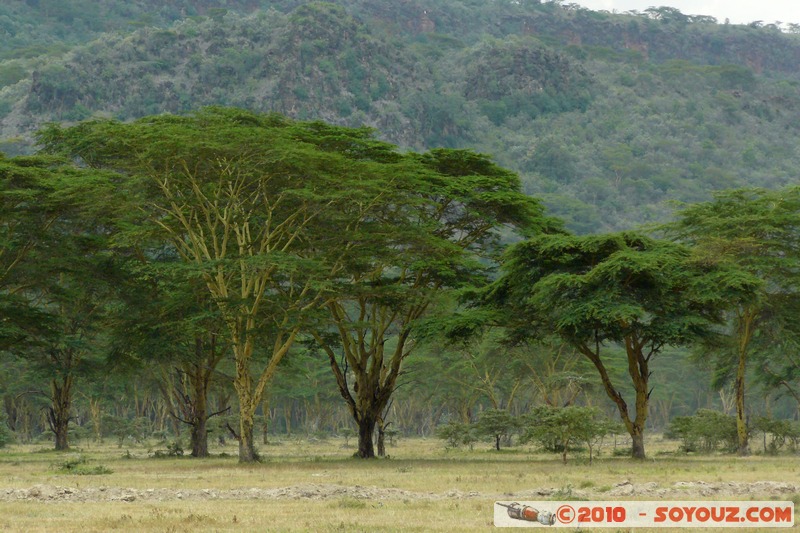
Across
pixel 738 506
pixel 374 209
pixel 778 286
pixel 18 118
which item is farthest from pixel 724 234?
pixel 18 118

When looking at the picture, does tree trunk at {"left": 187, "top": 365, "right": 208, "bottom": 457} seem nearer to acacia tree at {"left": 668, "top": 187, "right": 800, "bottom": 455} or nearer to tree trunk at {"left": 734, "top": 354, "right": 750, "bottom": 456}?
acacia tree at {"left": 668, "top": 187, "right": 800, "bottom": 455}

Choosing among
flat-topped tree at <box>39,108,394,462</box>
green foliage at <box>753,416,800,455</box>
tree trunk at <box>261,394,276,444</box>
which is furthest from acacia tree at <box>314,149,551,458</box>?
tree trunk at <box>261,394,276,444</box>

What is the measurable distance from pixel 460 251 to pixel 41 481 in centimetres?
1789

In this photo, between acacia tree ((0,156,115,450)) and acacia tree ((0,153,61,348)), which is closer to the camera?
acacia tree ((0,153,61,348))

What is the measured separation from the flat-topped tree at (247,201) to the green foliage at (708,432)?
20.5 metres

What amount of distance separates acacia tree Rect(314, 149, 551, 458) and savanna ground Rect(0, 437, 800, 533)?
6.49m

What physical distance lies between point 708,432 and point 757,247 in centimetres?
1072

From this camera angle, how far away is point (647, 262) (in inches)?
1485

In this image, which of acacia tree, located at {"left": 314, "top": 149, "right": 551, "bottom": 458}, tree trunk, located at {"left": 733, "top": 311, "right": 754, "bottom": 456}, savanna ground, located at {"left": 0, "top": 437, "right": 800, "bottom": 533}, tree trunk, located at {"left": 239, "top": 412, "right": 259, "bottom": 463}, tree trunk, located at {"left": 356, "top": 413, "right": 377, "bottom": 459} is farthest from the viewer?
tree trunk, located at {"left": 356, "top": 413, "right": 377, "bottom": 459}

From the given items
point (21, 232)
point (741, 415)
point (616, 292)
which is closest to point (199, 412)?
point (21, 232)

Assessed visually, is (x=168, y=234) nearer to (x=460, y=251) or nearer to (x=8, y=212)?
(x=8, y=212)

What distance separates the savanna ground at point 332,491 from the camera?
2048cm

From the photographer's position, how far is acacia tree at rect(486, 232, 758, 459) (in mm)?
38656

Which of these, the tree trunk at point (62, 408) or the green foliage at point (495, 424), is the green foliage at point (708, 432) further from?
the tree trunk at point (62, 408)
